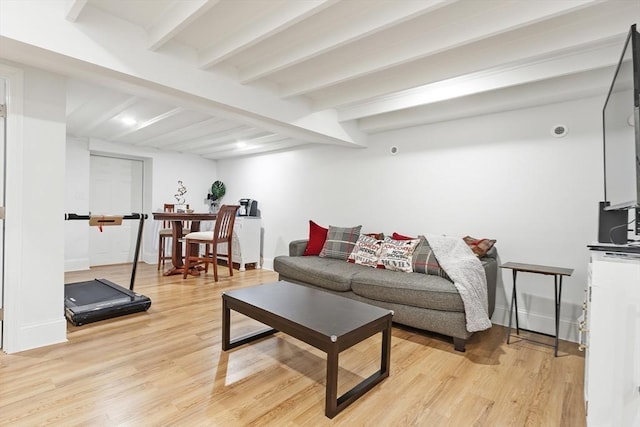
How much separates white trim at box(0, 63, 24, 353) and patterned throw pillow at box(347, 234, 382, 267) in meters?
2.86

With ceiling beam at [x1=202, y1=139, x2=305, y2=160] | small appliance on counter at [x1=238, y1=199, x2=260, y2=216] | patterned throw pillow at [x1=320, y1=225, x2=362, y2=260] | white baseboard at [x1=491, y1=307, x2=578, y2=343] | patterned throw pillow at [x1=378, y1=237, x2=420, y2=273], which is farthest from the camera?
small appliance on counter at [x1=238, y1=199, x2=260, y2=216]

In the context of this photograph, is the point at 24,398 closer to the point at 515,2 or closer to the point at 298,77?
the point at 298,77

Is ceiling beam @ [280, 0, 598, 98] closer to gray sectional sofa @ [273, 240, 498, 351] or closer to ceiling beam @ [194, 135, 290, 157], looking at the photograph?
gray sectional sofa @ [273, 240, 498, 351]

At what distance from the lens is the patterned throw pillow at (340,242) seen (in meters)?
3.80

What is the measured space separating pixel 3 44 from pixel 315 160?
3525mm

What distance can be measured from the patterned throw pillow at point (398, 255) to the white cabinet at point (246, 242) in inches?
107

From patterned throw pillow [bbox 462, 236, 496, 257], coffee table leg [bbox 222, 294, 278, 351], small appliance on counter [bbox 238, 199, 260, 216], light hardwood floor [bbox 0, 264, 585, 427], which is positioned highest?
small appliance on counter [bbox 238, 199, 260, 216]

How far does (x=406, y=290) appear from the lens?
2.65m

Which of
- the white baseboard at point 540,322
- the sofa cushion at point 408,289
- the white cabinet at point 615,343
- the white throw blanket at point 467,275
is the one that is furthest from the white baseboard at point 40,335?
the white baseboard at point 540,322

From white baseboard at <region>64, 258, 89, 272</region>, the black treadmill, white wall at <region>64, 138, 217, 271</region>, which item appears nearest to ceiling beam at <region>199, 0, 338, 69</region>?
the black treadmill

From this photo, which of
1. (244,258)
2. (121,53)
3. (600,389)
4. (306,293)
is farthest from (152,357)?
(244,258)

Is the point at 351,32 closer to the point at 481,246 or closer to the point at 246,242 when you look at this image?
the point at 481,246

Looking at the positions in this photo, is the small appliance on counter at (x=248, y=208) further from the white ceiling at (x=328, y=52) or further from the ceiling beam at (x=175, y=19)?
the ceiling beam at (x=175, y=19)

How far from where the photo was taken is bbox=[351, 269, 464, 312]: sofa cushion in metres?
2.46
